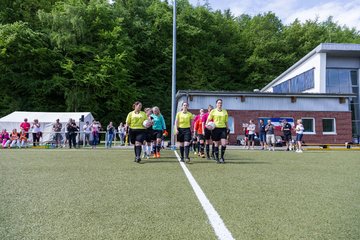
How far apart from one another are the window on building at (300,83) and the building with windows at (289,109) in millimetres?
5255

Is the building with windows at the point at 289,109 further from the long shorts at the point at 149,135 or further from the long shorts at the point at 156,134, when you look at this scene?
the long shorts at the point at 149,135

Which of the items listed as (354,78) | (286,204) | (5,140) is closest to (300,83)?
(354,78)

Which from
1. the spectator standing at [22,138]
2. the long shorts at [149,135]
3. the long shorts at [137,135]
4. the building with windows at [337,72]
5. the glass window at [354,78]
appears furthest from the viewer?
the glass window at [354,78]

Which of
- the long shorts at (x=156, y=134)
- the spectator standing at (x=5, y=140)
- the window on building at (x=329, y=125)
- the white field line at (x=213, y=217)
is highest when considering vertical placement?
the window on building at (x=329, y=125)

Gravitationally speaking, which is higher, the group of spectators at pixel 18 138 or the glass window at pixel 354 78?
the glass window at pixel 354 78

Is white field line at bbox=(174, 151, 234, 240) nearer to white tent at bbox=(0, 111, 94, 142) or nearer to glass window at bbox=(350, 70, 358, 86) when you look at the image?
white tent at bbox=(0, 111, 94, 142)

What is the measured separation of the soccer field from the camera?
11.7 ft

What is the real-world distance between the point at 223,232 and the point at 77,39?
37.5 meters

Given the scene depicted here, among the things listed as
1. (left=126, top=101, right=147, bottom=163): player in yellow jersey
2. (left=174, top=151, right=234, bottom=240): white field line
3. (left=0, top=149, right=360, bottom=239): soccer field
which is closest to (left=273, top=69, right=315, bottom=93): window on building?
(left=126, top=101, right=147, bottom=163): player in yellow jersey

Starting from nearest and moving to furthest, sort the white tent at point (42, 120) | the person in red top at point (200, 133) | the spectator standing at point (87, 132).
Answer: the person in red top at point (200, 133)
the spectator standing at point (87, 132)
the white tent at point (42, 120)

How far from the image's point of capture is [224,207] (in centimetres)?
462

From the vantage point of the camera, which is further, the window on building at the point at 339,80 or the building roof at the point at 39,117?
the window on building at the point at 339,80

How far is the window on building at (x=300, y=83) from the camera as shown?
33.7 metres

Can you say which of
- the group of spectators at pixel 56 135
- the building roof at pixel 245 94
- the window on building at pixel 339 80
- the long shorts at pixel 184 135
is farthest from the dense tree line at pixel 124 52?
the long shorts at pixel 184 135
